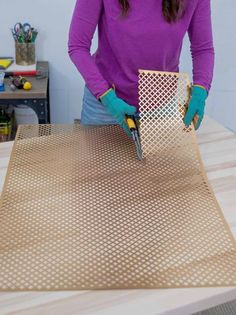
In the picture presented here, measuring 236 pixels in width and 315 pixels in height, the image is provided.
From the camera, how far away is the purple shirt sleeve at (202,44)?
106cm

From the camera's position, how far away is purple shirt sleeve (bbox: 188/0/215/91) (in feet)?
3.49

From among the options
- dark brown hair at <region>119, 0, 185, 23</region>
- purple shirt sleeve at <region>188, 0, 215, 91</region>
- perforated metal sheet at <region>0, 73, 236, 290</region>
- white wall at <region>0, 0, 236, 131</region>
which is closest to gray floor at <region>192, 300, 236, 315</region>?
perforated metal sheet at <region>0, 73, 236, 290</region>

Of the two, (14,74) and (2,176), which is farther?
(14,74)

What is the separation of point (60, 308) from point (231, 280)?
263 mm

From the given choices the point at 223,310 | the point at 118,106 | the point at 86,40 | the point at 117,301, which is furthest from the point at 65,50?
the point at 117,301

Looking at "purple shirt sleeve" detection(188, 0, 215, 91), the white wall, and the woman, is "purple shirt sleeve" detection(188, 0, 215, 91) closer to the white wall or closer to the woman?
the woman

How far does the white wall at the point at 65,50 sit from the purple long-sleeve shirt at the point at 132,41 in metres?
0.93

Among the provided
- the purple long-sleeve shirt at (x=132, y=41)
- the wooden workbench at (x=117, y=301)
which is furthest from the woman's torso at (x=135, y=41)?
the wooden workbench at (x=117, y=301)

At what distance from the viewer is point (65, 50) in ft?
6.63

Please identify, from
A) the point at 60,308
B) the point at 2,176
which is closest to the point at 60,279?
the point at 60,308

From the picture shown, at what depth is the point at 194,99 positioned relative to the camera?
38.2 inches

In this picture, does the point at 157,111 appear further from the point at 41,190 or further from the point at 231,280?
the point at 231,280

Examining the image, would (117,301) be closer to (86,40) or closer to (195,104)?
(195,104)

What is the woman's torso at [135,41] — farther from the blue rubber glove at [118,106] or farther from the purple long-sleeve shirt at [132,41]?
the blue rubber glove at [118,106]
